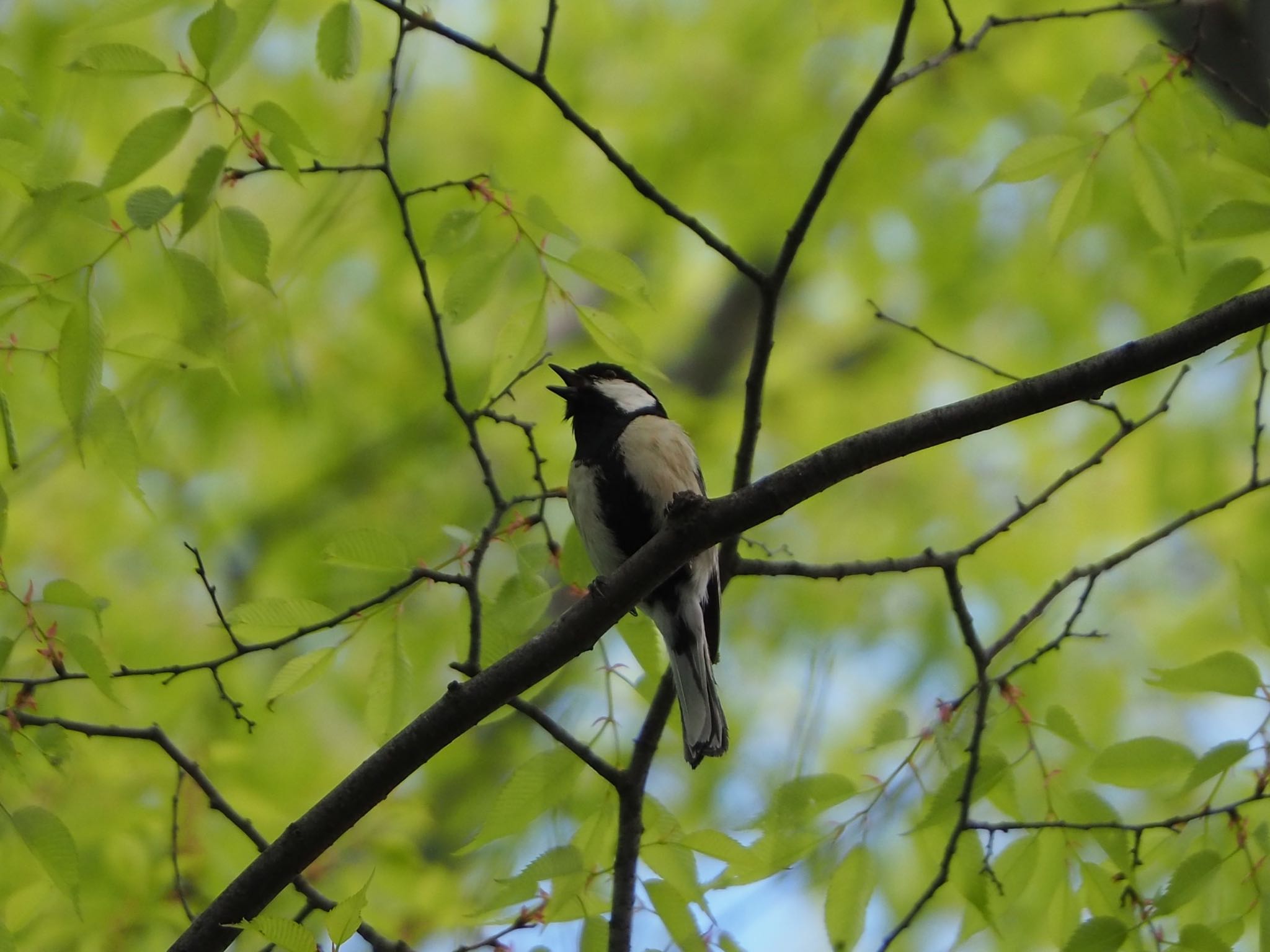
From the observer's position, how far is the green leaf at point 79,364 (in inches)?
88.0

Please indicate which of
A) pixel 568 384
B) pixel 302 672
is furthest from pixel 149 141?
pixel 568 384

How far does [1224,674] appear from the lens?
2529 mm

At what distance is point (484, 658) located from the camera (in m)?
2.88

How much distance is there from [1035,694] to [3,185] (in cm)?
477

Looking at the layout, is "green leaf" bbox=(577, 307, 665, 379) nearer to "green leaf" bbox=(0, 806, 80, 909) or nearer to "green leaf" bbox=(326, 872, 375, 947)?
"green leaf" bbox=(326, 872, 375, 947)

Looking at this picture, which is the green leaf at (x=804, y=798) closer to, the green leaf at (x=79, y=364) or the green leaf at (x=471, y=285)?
the green leaf at (x=471, y=285)

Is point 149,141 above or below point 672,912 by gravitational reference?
above

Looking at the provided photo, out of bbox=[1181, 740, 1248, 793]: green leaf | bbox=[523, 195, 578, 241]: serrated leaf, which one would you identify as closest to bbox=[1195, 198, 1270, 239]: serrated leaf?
bbox=[1181, 740, 1248, 793]: green leaf

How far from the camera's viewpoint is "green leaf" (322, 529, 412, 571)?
8.69ft

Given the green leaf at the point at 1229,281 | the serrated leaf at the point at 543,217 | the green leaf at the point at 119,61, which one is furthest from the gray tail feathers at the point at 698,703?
the green leaf at the point at 119,61

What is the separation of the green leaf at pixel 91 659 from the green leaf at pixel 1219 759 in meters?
2.33

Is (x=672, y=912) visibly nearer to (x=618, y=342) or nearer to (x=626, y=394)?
(x=618, y=342)

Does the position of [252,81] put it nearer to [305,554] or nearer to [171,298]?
[305,554]

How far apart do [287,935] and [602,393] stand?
105 inches
